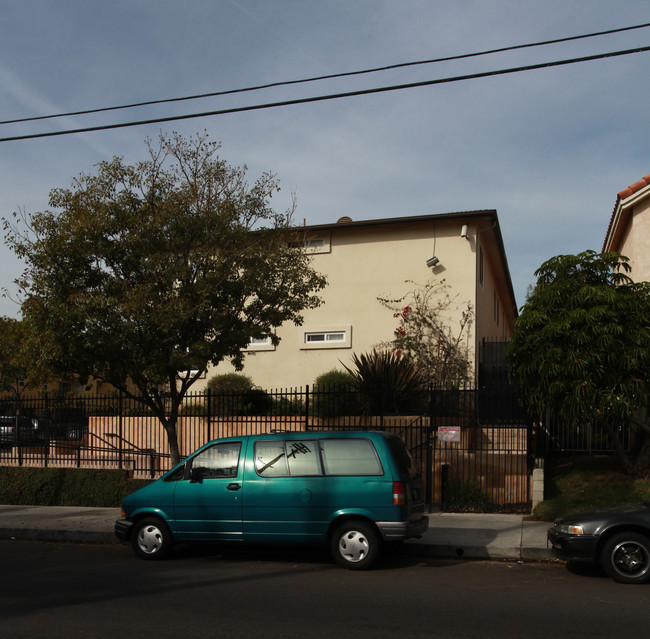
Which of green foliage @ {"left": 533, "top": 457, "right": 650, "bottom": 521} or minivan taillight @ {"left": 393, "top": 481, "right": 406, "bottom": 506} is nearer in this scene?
minivan taillight @ {"left": 393, "top": 481, "right": 406, "bottom": 506}

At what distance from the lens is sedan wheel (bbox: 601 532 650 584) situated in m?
8.00

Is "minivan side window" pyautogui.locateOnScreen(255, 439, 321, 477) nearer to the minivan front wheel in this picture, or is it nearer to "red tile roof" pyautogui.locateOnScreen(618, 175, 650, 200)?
the minivan front wheel

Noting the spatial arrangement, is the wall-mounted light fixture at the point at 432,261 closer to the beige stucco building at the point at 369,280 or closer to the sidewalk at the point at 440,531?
the beige stucco building at the point at 369,280

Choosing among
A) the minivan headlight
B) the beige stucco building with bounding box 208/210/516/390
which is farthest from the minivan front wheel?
the beige stucco building with bounding box 208/210/516/390

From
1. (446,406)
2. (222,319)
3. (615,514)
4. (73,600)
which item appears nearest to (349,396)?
(446,406)

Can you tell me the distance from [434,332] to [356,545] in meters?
11.1

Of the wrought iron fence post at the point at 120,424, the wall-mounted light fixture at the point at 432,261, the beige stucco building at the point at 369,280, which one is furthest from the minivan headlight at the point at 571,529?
the wall-mounted light fixture at the point at 432,261

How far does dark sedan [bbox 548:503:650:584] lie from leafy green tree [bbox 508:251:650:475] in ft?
11.8

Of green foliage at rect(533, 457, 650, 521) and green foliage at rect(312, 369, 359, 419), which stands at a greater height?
green foliage at rect(312, 369, 359, 419)

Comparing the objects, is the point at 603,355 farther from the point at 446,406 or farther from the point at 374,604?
the point at 374,604

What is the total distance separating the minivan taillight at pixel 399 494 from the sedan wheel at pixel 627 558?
2344 millimetres

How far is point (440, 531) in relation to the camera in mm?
11227

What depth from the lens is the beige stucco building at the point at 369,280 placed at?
19.7 meters

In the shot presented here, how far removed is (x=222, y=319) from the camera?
499 inches
